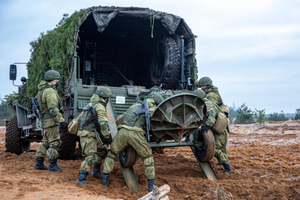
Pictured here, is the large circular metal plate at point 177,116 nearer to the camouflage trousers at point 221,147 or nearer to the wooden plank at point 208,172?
the wooden plank at point 208,172

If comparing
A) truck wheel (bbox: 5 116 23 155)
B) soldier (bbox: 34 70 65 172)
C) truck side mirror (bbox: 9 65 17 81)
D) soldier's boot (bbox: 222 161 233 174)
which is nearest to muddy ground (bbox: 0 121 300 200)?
soldier's boot (bbox: 222 161 233 174)

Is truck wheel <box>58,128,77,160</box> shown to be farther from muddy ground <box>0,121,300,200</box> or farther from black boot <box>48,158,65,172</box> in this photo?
black boot <box>48,158,65,172</box>

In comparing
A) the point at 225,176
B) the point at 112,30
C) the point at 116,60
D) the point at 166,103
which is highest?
the point at 112,30

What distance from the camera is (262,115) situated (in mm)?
20531

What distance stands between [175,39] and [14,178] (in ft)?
16.3

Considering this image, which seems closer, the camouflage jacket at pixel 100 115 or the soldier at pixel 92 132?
the camouflage jacket at pixel 100 115

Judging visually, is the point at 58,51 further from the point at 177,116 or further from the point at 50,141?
the point at 177,116

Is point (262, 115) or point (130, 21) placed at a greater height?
point (130, 21)

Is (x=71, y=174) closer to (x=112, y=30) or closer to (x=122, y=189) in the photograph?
(x=122, y=189)

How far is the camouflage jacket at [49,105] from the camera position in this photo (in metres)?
5.27

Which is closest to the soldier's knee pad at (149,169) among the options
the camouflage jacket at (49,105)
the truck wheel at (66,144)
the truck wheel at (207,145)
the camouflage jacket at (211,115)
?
the truck wheel at (207,145)

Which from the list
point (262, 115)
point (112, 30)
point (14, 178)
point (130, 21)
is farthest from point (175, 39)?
point (262, 115)

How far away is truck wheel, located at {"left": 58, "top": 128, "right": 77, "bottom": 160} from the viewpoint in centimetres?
613

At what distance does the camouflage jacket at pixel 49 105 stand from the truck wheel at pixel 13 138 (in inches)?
123
